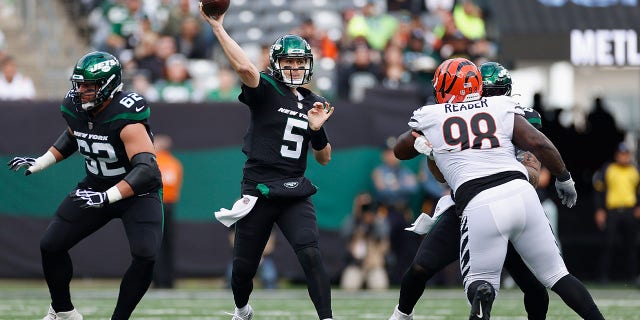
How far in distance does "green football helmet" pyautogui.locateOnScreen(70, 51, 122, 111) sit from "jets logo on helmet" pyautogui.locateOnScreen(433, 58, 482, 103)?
1.88m

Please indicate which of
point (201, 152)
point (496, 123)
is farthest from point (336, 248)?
point (496, 123)

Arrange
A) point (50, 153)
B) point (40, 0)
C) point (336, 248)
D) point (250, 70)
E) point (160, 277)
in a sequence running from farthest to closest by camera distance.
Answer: point (40, 0)
point (336, 248)
point (160, 277)
point (50, 153)
point (250, 70)

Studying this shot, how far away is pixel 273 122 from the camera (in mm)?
6770

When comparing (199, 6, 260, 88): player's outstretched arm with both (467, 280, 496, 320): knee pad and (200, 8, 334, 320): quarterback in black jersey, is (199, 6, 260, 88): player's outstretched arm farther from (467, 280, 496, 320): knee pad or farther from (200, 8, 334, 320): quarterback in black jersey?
(467, 280, 496, 320): knee pad

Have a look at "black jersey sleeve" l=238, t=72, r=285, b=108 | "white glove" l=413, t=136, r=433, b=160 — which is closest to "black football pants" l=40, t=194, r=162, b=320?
"black jersey sleeve" l=238, t=72, r=285, b=108

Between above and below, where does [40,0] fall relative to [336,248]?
above

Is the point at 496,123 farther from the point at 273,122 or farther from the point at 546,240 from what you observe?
the point at 273,122

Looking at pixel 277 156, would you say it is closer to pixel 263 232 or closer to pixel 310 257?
pixel 263 232

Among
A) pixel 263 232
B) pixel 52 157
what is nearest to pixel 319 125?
pixel 263 232

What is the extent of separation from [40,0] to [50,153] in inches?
354

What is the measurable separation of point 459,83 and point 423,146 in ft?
1.27

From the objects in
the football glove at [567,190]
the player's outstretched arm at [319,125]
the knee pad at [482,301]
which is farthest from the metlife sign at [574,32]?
the knee pad at [482,301]

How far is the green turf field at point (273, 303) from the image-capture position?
878 cm

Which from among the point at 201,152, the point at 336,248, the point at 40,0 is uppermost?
the point at 40,0
